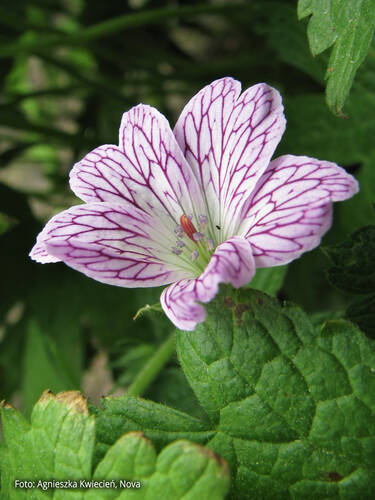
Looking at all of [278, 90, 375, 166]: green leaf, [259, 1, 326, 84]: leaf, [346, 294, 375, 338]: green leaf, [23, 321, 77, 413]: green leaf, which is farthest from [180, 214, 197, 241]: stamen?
[23, 321, 77, 413]: green leaf

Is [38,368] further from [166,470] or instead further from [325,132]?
[166,470]

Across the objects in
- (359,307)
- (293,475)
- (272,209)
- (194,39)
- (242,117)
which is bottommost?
(293,475)

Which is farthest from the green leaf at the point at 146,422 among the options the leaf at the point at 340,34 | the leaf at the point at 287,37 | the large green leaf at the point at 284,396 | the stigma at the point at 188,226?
the leaf at the point at 287,37

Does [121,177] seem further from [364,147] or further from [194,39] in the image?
[194,39]

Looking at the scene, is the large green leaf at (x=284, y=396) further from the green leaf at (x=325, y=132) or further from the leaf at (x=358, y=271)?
the green leaf at (x=325, y=132)

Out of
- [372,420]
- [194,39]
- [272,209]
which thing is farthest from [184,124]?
[194,39]

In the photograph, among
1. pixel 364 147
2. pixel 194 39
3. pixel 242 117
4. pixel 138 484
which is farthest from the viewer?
pixel 194 39
